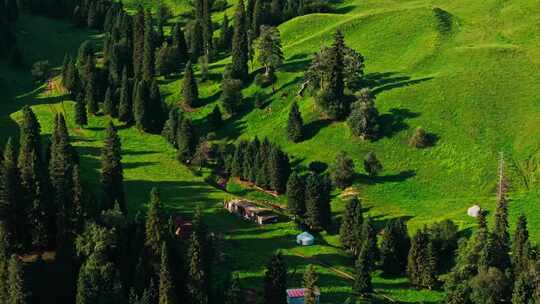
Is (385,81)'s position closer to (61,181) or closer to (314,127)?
(314,127)

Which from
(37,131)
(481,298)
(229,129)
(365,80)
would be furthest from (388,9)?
(481,298)

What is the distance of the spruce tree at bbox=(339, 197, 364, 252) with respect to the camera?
359 feet

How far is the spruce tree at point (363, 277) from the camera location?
94.9 meters

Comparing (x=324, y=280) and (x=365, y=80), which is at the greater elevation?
(x=365, y=80)

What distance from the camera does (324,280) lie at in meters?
99.6

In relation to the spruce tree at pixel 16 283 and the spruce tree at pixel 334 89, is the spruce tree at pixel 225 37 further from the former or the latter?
the spruce tree at pixel 16 283

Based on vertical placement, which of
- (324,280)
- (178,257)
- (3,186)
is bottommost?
(324,280)

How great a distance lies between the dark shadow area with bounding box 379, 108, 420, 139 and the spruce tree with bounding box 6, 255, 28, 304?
79311 mm

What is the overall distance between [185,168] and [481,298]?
6815 centimetres

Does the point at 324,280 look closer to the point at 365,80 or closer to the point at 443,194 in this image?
the point at 443,194

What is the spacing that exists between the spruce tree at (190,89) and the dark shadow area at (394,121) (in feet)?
145

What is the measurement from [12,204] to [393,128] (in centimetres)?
7443

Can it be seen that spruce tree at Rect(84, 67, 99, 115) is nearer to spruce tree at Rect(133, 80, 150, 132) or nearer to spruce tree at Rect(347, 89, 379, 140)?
spruce tree at Rect(133, 80, 150, 132)

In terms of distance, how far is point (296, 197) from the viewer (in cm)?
11919
